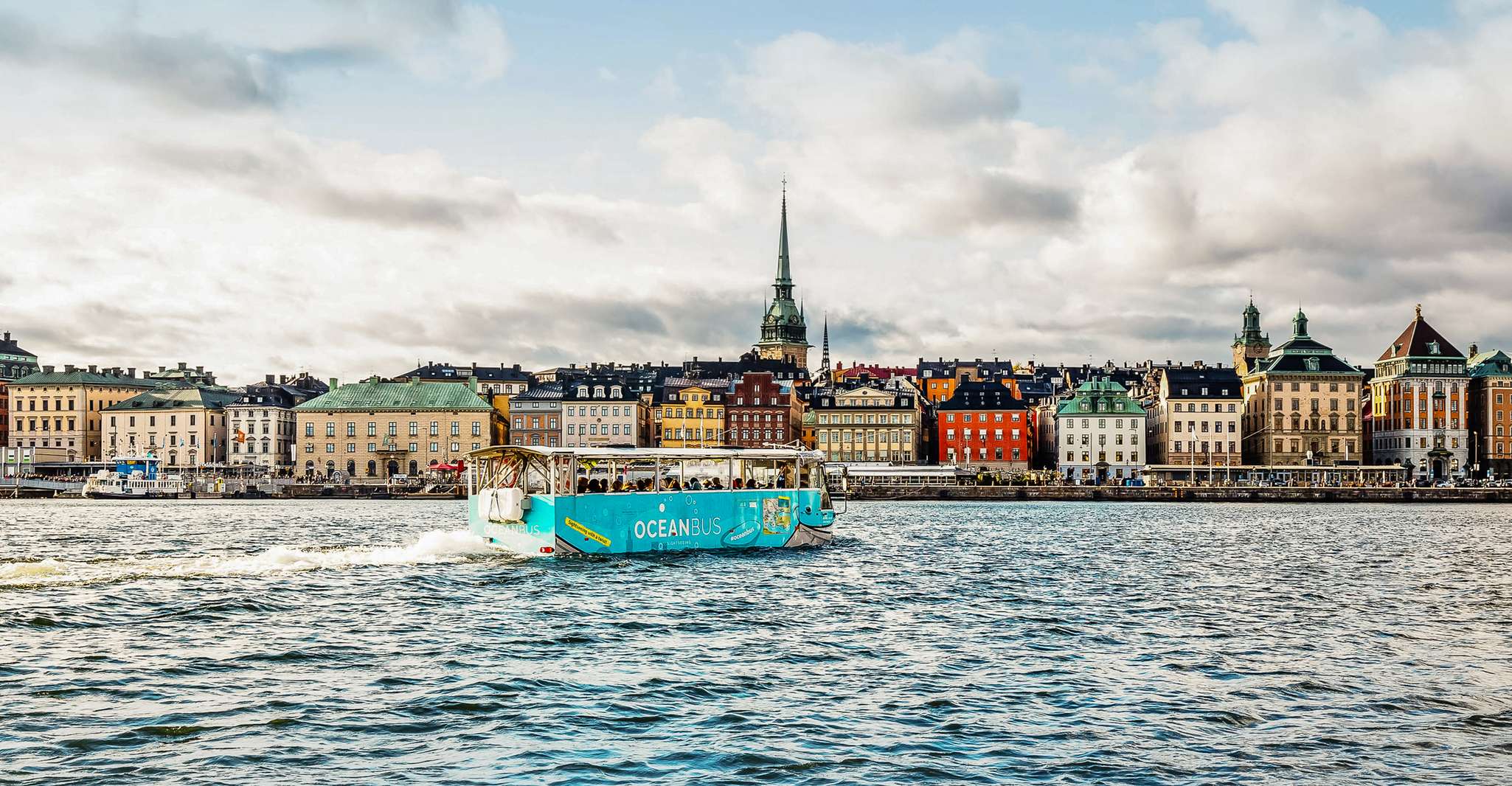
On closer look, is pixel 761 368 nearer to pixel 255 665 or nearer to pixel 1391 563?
pixel 1391 563

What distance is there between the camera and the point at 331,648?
840 inches

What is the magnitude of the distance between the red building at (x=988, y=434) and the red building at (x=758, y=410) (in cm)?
1752

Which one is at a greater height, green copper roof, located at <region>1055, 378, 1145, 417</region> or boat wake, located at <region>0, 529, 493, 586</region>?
green copper roof, located at <region>1055, 378, 1145, 417</region>

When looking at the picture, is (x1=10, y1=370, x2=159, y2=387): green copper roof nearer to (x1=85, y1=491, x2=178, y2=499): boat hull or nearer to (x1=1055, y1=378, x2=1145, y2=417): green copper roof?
(x1=85, y1=491, x2=178, y2=499): boat hull

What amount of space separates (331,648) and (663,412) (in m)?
130

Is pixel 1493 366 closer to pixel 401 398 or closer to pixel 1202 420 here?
pixel 1202 420

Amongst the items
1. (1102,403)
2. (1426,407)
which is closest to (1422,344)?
(1426,407)

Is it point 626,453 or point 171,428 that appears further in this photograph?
point 171,428

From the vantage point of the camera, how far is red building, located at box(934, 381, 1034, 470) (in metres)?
152

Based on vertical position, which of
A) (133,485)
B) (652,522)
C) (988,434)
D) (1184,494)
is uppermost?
(988,434)

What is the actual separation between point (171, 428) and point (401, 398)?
29101 mm

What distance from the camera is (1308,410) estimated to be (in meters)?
150

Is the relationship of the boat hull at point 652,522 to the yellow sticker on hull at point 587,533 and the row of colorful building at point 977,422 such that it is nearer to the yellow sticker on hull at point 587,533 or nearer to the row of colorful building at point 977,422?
the yellow sticker on hull at point 587,533

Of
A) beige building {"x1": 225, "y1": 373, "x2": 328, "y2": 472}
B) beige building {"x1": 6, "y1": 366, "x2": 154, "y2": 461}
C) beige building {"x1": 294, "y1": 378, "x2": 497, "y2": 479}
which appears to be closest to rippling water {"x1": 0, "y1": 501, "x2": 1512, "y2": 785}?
beige building {"x1": 294, "y1": 378, "x2": 497, "y2": 479}
